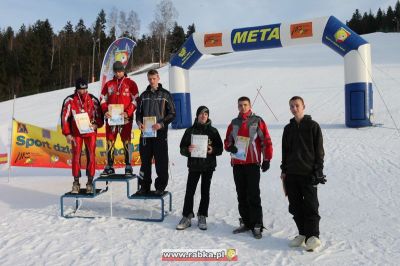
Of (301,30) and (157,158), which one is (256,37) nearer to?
(301,30)

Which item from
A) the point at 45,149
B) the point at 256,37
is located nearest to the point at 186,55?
the point at 256,37

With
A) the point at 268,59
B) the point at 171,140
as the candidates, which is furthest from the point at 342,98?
the point at 268,59

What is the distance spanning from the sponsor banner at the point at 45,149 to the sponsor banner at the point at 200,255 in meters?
4.53

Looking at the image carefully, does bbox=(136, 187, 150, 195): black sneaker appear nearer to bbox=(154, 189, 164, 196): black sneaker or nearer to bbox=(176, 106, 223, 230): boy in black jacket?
bbox=(154, 189, 164, 196): black sneaker

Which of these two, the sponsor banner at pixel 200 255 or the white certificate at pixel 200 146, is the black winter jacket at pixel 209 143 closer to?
the white certificate at pixel 200 146

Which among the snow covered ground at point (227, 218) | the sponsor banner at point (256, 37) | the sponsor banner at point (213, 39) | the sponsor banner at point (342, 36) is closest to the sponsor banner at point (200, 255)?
the snow covered ground at point (227, 218)

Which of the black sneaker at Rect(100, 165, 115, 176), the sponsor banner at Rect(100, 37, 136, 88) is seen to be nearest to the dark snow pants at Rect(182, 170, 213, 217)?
the black sneaker at Rect(100, 165, 115, 176)

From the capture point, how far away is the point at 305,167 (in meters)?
4.27

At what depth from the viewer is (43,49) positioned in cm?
5269

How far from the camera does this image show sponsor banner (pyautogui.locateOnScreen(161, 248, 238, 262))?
13.4 ft

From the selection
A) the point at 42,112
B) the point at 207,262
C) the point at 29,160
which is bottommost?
the point at 207,262

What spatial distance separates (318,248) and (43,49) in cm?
5445

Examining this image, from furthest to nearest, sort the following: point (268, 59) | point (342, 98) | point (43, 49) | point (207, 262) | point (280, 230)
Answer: point (43, 49) → point (268, 59) → point (342, 98) → point (280, 230) → point (207, 262)

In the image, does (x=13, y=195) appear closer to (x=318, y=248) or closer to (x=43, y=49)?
(x=318, y=248)
